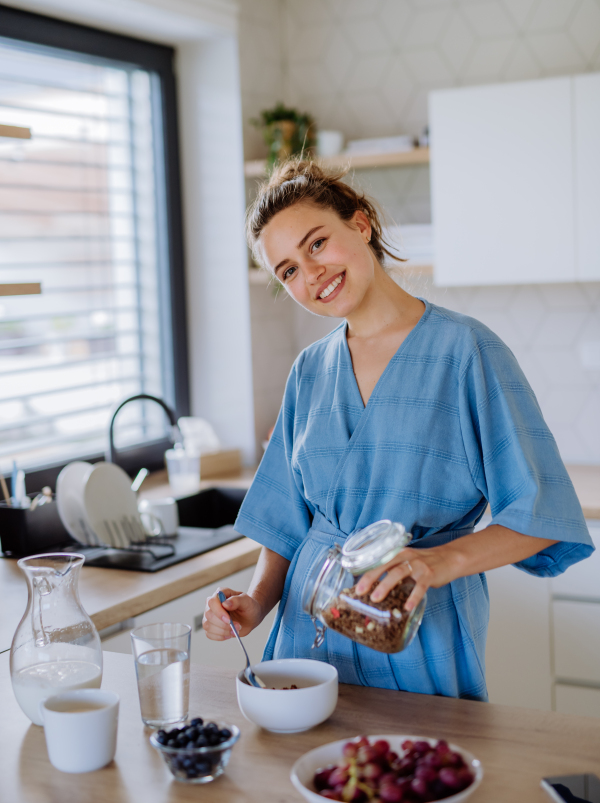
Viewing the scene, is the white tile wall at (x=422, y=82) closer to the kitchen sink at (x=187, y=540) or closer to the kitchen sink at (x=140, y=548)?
the kitchen sink at (x=187, y=540)

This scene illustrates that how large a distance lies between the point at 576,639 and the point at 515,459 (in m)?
1.45

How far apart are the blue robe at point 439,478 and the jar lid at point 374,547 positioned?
0.84 feet

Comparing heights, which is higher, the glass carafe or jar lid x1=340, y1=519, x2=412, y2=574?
jar lid x1=340, y1=519, x2=412, y2=574

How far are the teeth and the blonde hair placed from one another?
13 cm

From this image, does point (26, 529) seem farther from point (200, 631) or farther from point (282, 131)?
point (282, 131)

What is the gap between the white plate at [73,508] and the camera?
228 centimetres

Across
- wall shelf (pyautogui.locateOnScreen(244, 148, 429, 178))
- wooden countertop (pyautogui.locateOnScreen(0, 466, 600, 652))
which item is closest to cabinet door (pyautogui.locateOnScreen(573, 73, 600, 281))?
wall shelf (pyautogui.locateOnScreen(244, 148, 429, 178))

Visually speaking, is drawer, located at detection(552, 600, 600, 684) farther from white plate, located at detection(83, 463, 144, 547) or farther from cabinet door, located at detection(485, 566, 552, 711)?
white plate, located at detection(83, 463, 144, 547)

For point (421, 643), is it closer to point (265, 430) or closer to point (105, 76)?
point (265, 430)

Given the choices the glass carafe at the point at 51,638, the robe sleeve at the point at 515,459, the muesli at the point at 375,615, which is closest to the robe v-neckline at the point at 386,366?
the robe sleeve at the point at 515,459

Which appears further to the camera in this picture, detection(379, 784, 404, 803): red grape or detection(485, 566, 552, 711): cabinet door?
detection(485, 566, 552, 711): cabinet door

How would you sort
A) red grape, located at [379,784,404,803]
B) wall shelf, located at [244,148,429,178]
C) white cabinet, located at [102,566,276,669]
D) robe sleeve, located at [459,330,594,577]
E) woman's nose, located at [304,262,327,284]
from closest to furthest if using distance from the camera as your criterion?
1. red grape, located at [379,784,404,803]
2. robe sleeve, located at [459,330,594,577]
3. woman's nose, located at [304,262,327,284]
4. white cabinet, located at [102,566,276,669]
5. wall shelf, located at [244,148,429,178]

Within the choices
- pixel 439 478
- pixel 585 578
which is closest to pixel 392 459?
pixel 439 478

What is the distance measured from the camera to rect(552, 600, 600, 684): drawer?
2.45 metres
